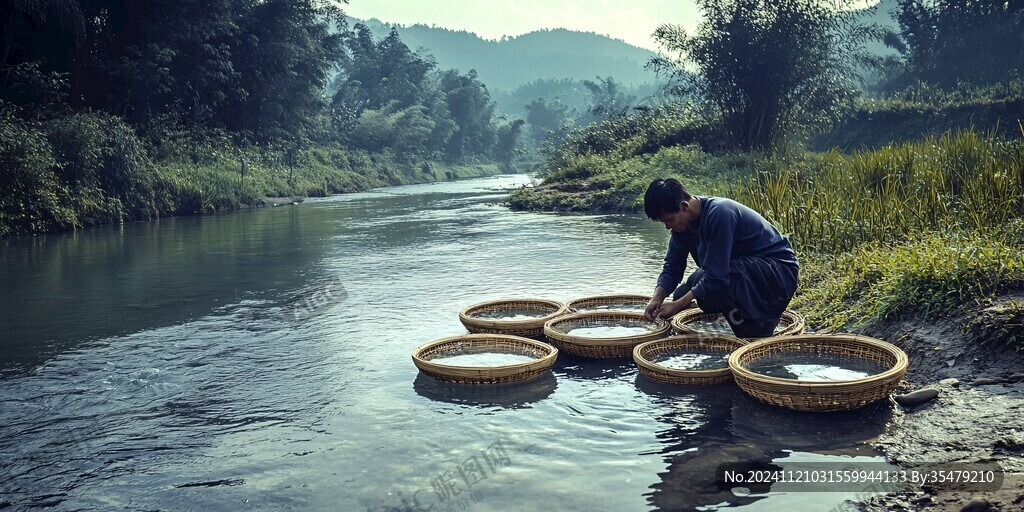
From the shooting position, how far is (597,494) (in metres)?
2.75

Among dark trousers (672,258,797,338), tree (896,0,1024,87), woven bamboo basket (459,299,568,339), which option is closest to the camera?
dark trousers (672,258,797,338)

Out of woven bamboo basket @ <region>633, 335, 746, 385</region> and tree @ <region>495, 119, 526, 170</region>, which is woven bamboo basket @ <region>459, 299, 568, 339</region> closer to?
woven bamboo basket @ <region>633, 335, 746, 385</region>

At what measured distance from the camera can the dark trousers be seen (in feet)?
13.4

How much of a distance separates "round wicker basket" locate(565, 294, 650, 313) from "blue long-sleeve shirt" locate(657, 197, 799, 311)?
948 mm

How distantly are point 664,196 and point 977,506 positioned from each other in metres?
2.07

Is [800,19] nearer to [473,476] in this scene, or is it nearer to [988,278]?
[988,278]

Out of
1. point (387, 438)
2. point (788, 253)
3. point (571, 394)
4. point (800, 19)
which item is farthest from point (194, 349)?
point (800, 19)

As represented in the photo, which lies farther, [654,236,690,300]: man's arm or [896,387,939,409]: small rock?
[654,236,690,300]: man's arm

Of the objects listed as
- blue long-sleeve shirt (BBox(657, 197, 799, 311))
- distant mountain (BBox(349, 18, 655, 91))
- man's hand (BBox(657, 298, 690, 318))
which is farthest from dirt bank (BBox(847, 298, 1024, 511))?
distant mountain (BBox(349, 18, 655, 91))

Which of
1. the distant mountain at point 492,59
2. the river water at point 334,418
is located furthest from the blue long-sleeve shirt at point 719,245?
the distant mountain at point 492,59

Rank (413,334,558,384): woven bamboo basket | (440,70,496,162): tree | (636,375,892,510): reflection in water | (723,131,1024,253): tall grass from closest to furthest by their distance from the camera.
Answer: (636,375,892,510): reflection in water
(413,334,558,384): woven bamboo basket
(723,131,1024,253): tall grass
(440,70,496,162): tree

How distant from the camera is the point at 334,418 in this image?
3662 mm

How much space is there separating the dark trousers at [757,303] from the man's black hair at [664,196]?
454mm

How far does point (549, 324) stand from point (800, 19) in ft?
53.9
